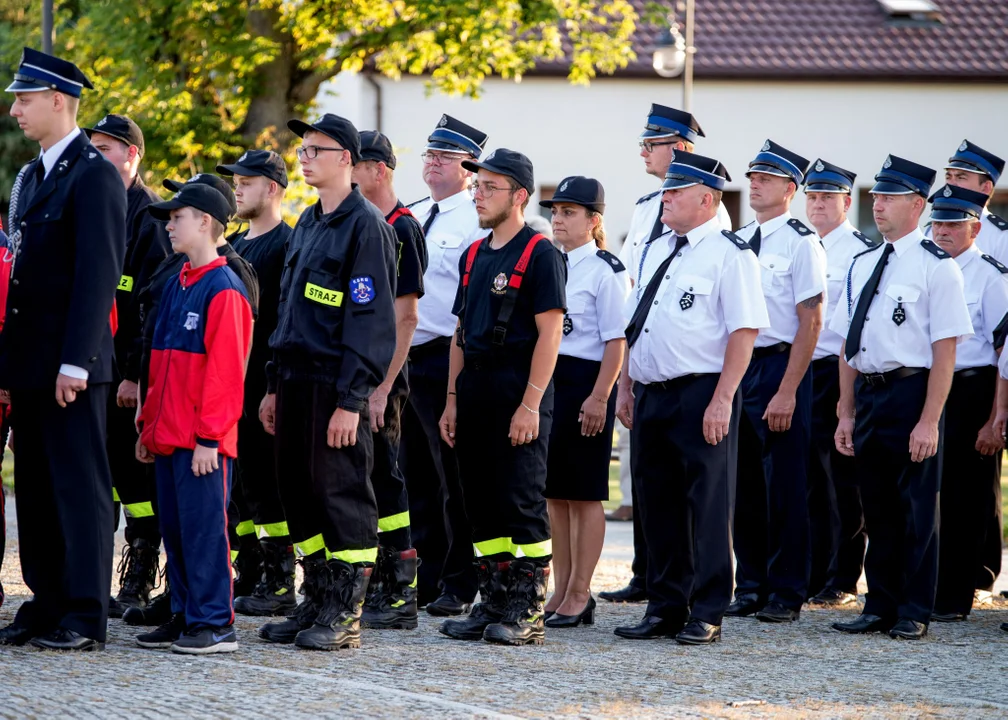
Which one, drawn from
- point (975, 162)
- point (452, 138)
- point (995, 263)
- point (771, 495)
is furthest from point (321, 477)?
point (975, 162)

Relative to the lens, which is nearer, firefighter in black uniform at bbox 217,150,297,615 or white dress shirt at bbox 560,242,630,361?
firefighter in black uniform at bbox 217,150,297,615

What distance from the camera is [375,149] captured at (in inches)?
304

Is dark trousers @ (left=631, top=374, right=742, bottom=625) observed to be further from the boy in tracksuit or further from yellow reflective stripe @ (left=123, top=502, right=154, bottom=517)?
yellow reflective stripe @ (left=123, top=502, right=154, bottom=517)

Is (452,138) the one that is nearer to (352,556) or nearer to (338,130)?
(338,130)

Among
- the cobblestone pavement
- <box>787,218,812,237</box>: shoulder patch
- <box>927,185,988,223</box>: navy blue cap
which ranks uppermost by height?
<box>927,185,988,223</box>: navy blue cap

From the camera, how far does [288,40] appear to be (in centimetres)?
1991

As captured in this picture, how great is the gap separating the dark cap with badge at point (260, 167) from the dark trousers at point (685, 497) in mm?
2082

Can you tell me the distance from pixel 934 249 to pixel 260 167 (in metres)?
3.36

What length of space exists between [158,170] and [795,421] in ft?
44.7

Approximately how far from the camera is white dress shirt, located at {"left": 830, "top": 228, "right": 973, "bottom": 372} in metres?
7.50

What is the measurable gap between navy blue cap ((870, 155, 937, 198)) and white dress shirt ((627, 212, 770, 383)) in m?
1.06

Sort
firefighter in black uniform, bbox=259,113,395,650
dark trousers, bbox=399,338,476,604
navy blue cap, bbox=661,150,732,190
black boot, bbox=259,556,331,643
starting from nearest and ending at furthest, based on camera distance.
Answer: firefighter in black uniform, bbox=259,113,395,650
black boot, bbox=259,556,331,643
navy blue cap, bbox=661,150,732,190
dark trousers, bbox=399,338,476,604

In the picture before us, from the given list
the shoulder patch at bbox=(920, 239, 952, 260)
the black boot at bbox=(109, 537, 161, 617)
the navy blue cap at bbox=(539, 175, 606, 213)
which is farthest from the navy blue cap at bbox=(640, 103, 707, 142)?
the black boot at bbox=(109, 537, 161, 617)

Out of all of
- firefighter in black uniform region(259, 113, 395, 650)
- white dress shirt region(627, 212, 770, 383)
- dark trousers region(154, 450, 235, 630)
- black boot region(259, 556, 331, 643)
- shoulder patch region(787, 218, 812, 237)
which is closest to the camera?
dark trousers region(154, 450, 235, 630)
